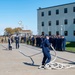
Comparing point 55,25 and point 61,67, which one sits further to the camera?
point 55,25

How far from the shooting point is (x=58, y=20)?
78625mm

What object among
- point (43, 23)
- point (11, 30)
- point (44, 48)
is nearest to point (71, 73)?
point (44, 48)

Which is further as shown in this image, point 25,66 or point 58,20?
point 58,20

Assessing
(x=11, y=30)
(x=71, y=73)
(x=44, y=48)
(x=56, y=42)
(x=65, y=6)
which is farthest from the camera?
(x=11, y=30)

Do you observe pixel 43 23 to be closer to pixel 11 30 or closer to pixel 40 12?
pixel 40 12

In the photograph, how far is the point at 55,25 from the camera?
79438 millimetres

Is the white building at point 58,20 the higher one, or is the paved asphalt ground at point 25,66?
the white building at point 58,20

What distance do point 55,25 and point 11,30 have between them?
215 feet

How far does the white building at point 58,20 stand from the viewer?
7475 cm

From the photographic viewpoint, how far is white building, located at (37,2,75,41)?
245 feet

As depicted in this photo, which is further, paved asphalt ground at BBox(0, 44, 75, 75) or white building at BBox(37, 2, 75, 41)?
white building at BBox(37, 2, 75, 41)

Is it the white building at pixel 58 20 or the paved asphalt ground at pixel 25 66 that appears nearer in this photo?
the paved asphalt ground at pixel 25 66

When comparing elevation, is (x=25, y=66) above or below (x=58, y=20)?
below

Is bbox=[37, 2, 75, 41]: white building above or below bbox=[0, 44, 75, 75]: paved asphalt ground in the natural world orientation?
above
